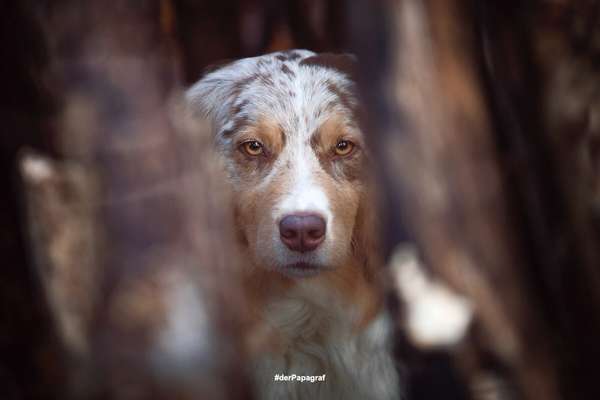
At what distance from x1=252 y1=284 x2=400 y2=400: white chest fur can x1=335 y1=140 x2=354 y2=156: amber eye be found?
68 centimetres

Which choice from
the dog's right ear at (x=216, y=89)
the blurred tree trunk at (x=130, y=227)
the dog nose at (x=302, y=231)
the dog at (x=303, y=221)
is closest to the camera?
the blurred tree trunk at (x=130, y=227)

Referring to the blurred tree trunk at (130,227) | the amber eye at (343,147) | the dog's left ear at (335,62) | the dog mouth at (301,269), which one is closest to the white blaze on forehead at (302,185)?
the amber eye at (343,147)

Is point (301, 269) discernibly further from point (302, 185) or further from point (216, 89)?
point (216, 89)

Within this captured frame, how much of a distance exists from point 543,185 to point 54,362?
207cm

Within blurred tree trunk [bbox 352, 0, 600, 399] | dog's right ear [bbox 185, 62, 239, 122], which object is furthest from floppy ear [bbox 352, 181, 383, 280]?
dog's right ear [bbox 185, 62, 239, 122]

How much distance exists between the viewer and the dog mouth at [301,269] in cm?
281

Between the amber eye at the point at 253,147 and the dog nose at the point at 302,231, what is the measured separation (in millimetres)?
387

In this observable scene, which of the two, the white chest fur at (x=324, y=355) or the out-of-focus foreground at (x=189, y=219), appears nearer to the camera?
the out-of-focus foreground at (x=189, y=219)

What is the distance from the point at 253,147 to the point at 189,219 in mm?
747

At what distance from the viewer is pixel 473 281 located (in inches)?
94.5

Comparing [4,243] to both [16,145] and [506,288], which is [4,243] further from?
[506,288]

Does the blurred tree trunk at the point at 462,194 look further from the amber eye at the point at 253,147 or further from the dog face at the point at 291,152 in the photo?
the amber eye at the point at 253,147

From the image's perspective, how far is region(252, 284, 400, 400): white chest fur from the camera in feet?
10.2

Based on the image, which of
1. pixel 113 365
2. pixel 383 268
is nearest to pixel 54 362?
pixel 113 365
